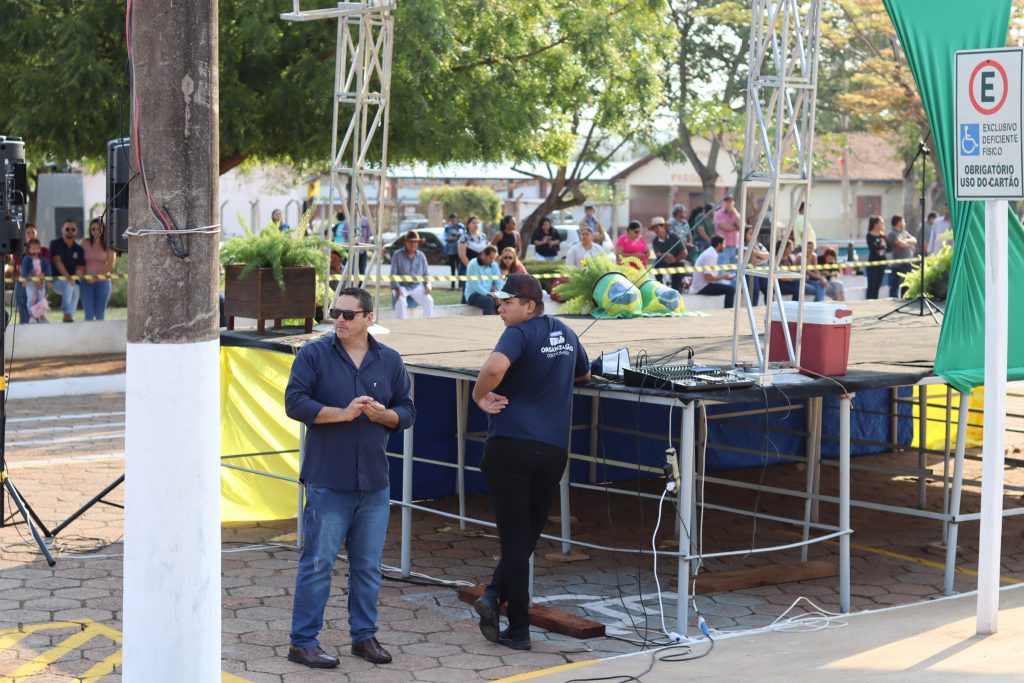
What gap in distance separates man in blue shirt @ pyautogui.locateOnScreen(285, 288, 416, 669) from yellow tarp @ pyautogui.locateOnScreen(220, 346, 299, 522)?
3.31 metres

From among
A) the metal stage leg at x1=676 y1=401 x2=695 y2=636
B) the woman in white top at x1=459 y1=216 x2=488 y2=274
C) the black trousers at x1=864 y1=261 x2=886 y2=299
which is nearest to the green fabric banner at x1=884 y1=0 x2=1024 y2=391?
the metal stage leg at x1=676 y1=401 x2=695 y2=636

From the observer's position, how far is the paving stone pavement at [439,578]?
718cm

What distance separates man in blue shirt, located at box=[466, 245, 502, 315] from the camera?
65.7 ft

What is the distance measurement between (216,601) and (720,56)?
131 feet

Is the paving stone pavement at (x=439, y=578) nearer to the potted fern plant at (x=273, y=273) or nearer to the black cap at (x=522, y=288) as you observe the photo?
the potted fern plant at (x=273, y=273)

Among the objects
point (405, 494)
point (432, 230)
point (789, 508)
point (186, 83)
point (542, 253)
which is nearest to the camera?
point (186, 83)

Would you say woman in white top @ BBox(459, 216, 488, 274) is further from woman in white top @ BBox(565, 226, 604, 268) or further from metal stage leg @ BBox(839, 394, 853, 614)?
metal stage leg @ BBox(839, 394, 853, 614)

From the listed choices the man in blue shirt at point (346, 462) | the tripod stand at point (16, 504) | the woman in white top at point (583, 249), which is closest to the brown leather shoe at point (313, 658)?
the man in blue shirt at point (346, 462)

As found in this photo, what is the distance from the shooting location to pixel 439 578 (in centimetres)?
905

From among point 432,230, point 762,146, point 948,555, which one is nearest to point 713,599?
point 948,555

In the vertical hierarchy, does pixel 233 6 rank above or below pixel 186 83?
above

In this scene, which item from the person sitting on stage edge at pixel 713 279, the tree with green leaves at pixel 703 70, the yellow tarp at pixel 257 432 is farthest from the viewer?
the tree with green leaves at pixel 703 70

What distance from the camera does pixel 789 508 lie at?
11.8 metres

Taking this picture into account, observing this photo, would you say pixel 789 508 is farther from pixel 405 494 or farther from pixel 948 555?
pixel 405 494
